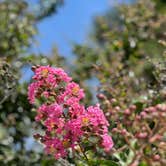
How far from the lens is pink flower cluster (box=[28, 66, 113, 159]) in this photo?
6.23ft

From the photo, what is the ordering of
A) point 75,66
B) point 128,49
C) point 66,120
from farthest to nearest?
point 75,66
point 128,49
point 66,120

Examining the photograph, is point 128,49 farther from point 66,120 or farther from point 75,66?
point 66,120

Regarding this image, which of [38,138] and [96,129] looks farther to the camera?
[38,138]

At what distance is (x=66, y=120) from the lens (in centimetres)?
192

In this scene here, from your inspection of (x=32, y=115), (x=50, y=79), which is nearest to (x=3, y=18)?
(x=32, y=115)

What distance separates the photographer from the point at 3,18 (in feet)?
14.5

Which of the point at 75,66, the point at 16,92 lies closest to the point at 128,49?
the point at 75,66

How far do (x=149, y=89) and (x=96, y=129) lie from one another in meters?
1.41

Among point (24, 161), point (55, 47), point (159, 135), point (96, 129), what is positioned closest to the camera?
Answer: point (159, 135)

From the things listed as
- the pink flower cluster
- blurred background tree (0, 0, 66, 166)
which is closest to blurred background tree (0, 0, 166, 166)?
blurred background tree (0, 0, 66, 166)

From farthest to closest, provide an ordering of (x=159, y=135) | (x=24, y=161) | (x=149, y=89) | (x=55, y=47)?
(x=55, y=47), (x=24, y=161), (x=149, y=89), (x=159, y=135)

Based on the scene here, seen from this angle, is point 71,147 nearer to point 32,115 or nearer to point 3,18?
point 32,115

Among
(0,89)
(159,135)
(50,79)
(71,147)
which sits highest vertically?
→ (0,89)

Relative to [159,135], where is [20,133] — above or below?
above
